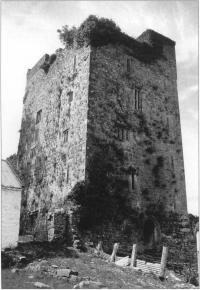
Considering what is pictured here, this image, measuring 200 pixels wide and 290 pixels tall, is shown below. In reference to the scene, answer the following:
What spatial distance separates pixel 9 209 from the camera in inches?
714

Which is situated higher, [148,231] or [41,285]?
[148,231]

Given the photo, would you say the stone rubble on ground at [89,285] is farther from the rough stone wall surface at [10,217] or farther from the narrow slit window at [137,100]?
the narrow slit window at [137,100]

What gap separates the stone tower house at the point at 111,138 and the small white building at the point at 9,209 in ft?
11.9

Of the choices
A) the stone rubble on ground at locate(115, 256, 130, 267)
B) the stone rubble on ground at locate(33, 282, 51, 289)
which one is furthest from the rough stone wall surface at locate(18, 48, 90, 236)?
the stone rubble on ground at locate(33, 282, 51, 289)

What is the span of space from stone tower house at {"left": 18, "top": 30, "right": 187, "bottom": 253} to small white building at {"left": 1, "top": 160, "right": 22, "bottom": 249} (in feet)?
11.9

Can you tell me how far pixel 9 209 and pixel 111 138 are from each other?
9.27 metres

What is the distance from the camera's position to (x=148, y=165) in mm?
26500

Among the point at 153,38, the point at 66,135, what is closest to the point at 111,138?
the point at 66,135

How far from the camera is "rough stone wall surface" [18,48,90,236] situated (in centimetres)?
2419

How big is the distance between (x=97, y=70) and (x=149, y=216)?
11.1 m

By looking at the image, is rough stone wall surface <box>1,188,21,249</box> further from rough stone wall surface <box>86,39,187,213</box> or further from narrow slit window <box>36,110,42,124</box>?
narrow slit window <box>36,110,42,124</box>

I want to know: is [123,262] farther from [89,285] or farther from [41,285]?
[41,285]

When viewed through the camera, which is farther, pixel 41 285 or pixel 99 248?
pixel 99 248

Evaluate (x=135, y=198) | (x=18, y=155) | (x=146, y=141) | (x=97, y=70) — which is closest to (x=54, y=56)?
(x=97, y=70)
